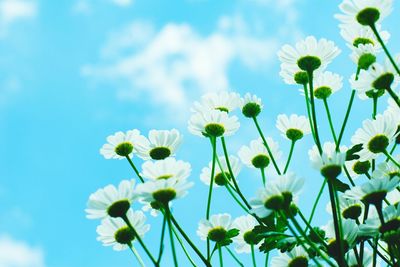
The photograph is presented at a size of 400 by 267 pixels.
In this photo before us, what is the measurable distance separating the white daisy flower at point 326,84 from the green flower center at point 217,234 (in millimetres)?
385

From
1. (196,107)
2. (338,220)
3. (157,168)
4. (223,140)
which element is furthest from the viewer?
(196,107)

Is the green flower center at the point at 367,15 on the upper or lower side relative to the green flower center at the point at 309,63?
lower

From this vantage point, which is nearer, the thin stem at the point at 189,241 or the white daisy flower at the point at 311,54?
the thin stem at the point at 189,241

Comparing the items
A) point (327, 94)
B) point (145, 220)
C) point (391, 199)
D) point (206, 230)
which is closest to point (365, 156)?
point (391, 199)

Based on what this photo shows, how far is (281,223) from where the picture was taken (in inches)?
47.9

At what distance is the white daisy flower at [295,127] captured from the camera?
5.21 feet

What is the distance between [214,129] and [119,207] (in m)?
0.34

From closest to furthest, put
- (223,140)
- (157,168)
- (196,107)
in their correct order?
(157,168) → (223,140) → (196,107)

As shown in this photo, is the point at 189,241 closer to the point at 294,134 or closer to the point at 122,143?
the point at 122,143

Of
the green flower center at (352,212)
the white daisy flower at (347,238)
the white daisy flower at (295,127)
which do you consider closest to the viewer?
the white daisy flower at (347,238)

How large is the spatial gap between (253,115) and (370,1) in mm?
385

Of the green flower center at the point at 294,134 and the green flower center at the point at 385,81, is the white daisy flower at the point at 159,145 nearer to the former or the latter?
the green flower center at the point at 294,134

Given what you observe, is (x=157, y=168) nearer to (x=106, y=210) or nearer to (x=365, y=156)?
(x=106, y=210)

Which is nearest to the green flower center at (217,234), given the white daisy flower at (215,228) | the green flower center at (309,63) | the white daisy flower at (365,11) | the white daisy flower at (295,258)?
the white daisy flower at (215,228)
